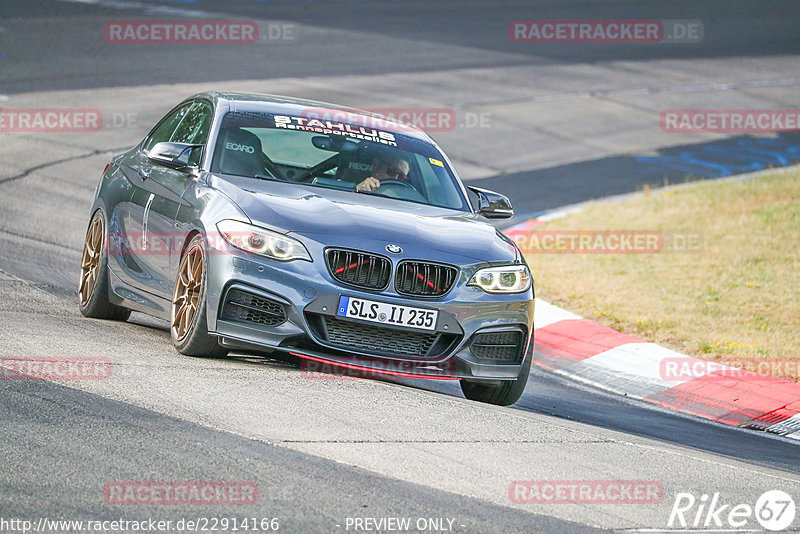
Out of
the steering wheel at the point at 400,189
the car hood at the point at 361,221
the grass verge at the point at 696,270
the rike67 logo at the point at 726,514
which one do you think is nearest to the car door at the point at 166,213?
the car hood at the point at 361,221

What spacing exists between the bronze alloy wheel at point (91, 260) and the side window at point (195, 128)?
86cm

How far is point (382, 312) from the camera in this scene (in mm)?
6863

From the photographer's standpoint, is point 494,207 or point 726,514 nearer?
point 726,514

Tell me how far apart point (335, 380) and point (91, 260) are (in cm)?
282

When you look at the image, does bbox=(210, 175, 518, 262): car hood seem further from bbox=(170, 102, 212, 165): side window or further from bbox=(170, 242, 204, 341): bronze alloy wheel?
bbox=(170, 102, 212, 165): side window

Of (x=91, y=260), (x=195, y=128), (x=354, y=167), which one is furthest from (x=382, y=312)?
(x=91, y=260)

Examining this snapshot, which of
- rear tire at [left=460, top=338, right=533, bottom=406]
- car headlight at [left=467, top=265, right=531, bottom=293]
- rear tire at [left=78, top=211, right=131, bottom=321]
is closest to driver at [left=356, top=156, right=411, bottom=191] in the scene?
car headlight at [left=467, top=265, right=531, bottom=293]

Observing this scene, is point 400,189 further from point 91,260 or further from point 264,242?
point 91,260

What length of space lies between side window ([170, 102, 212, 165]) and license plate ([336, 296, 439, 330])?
1835mm

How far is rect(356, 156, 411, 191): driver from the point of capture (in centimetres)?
814

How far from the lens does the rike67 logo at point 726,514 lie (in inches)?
206

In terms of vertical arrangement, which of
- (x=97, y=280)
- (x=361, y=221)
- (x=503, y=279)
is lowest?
(x=97, y=280)

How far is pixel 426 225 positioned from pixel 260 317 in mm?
1202

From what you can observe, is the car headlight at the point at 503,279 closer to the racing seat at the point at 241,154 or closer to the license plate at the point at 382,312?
the license plate at the point at 382,312
